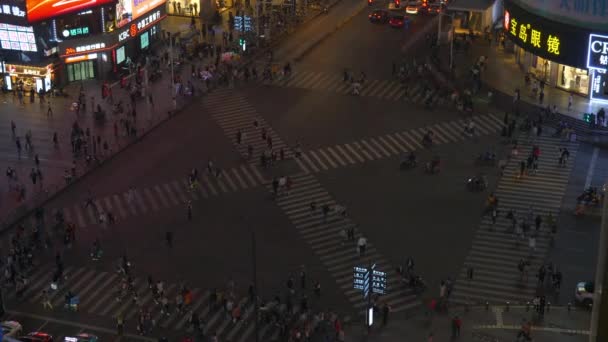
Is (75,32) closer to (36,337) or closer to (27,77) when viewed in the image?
(27,77)

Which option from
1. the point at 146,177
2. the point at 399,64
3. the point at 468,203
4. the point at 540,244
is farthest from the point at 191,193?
the point at 399,64

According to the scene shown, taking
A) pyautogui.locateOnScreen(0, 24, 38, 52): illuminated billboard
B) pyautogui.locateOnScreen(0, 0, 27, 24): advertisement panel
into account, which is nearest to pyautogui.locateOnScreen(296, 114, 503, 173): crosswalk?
pyautogui.locateOnScreen(0, 24, 38, 52): illuminated billboard

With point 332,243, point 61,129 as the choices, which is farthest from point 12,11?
point 332,243

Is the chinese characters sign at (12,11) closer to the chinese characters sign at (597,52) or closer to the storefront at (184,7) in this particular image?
the storefront at (184,7)

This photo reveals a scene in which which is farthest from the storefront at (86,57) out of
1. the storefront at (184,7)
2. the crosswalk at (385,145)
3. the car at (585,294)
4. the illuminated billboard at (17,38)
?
the car at (585,294)

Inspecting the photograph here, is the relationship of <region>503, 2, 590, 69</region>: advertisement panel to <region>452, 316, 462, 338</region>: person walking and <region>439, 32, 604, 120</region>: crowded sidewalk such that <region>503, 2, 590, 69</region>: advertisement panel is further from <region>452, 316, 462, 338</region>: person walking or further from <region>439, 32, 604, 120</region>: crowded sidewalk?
<region>452, 316, 462, 338</region>: person walking
